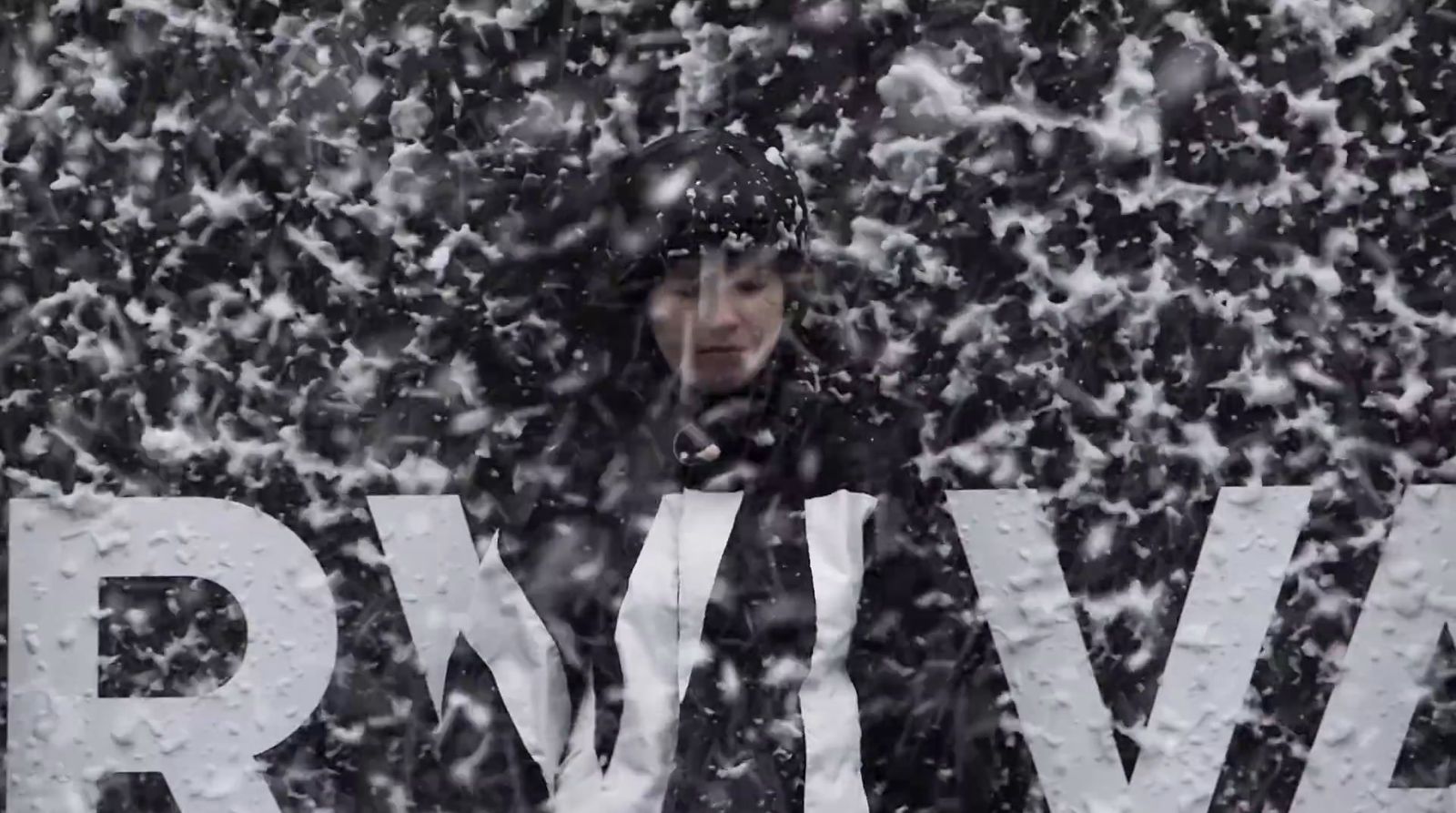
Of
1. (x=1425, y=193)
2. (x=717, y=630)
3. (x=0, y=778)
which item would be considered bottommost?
(x=0, y=778)

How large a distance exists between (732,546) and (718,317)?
0.46 ft

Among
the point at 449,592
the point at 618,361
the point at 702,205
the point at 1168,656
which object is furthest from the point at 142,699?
the point at 1168,656

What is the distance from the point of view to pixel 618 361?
766mm

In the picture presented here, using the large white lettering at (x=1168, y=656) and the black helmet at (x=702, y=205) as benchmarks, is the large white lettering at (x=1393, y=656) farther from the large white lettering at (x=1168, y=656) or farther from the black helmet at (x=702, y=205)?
the black helmet at (x=702, y=205)

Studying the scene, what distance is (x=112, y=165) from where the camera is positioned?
0.76 metres

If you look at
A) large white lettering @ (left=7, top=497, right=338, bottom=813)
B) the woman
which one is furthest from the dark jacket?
large white lettering @ (left=7, top=497, right=338, bottom=813)

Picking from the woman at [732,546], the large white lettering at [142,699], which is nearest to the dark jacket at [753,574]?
the woman at [732,546]

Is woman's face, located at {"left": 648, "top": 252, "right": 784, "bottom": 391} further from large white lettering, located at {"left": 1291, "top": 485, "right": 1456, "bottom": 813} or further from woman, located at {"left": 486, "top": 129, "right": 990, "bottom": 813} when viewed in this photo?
large white lettering, located at {"left": 1291, "top": 485, "right": 1456, "bottom": 813}

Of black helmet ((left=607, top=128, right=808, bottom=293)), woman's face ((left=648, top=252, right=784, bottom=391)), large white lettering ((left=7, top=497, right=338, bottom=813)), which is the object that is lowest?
large white lettering ((left=7, top=497, right=338, bottom=813))

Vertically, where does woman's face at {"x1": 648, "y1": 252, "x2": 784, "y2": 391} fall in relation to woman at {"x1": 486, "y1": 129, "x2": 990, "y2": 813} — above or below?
above

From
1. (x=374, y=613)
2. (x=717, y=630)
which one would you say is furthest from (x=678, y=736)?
(x=374, y=613)

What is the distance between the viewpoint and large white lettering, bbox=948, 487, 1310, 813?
76cm

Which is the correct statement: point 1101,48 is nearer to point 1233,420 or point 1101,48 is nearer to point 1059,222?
point 1059,222

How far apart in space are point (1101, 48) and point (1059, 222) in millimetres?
113
